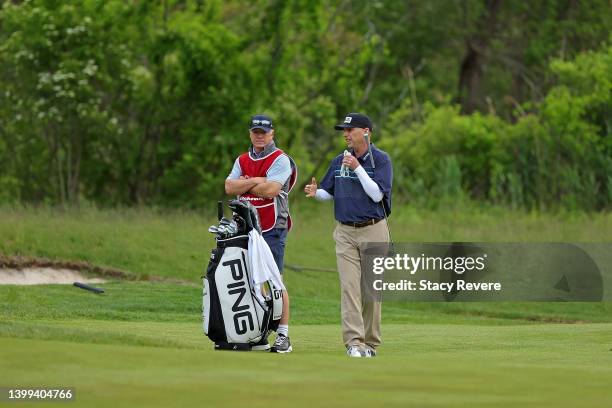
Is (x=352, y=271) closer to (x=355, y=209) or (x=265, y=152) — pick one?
(x=355, y=209)

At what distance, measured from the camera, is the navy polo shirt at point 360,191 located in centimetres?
1205

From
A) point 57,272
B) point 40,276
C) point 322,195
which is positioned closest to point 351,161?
point 322,195

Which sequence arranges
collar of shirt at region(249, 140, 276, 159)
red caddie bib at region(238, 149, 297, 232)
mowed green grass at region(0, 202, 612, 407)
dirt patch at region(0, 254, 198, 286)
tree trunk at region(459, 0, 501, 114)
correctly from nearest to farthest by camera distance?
mowed green grass at region(0, 202, 612, 407), red caddie bib at region(238, 149, 297, 232), collar of shirt at region(249, 140, 276, 159), dirt patch at region(0, 254, 198, 286), tree trunk at region(459, 0, 501, 114)

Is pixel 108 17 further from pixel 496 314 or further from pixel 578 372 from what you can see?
pixel 578 372

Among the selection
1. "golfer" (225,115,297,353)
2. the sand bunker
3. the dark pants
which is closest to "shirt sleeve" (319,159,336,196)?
"golfer" (225,115,297,353)

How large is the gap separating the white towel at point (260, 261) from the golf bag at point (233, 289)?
0.11m

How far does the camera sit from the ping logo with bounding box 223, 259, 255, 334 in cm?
1202

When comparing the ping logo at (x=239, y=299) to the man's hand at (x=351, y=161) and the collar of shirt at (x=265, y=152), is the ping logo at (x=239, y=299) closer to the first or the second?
the collar of shirt at (x=265, y=152)

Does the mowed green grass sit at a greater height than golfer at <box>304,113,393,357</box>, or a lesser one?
lesser

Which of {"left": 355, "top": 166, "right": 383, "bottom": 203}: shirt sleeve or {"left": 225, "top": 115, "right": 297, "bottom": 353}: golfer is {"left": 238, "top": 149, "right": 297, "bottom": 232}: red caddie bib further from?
{"left": 355, "top": 166, "right": 383, "bottom": 203}: shirt sleeve

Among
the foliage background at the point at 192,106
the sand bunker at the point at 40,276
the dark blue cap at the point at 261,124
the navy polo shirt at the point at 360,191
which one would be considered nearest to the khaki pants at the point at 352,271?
the navy polo shirt at the point at 360,191

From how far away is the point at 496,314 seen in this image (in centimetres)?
2355

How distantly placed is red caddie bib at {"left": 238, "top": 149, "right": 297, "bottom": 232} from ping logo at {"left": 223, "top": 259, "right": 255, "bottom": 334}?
437mm

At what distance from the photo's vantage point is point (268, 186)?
12.1m
